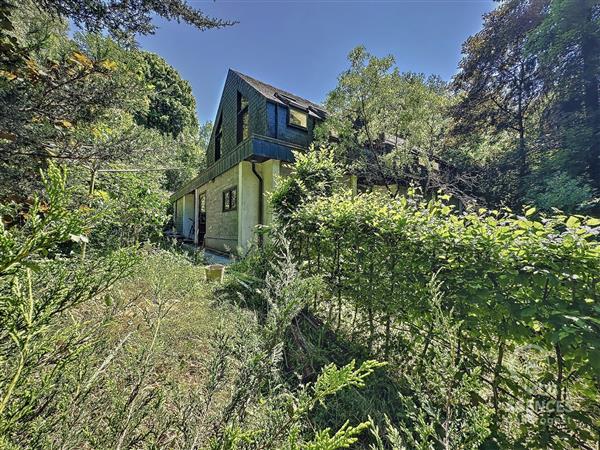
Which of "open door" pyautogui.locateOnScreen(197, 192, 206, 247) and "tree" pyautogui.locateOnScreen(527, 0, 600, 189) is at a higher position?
"tree" pyautogui.locateOnScreen(527, 0, 600, 189)

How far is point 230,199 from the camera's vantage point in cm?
942

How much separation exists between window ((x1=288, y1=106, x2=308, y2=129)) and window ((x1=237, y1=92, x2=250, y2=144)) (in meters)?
1.72

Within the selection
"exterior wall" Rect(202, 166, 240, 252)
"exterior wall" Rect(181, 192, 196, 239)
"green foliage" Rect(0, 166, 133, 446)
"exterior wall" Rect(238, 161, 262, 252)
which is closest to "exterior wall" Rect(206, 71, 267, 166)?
"exterior wall" Rect(202, 166, 240, 252)

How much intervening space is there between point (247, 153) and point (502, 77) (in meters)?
12.6

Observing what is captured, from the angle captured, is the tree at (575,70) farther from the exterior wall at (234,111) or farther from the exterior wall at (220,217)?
the exterior wall at (220,217)

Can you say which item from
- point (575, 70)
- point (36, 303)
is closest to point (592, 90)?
point (575, 70)

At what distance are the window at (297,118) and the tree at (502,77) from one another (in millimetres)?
8361

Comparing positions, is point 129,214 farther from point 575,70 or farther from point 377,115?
point 575,70

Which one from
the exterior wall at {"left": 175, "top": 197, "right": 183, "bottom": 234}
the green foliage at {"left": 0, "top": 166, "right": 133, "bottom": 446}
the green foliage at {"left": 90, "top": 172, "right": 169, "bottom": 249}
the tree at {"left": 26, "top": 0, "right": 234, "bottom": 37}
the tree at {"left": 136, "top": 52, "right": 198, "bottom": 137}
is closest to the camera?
the green foliage at {"left": 0, "top": 166, "right": 133, "bottom": 446}

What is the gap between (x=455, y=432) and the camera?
2.85 feet

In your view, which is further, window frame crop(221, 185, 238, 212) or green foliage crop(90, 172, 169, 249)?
window frame crop(221, 185, 238, 212)

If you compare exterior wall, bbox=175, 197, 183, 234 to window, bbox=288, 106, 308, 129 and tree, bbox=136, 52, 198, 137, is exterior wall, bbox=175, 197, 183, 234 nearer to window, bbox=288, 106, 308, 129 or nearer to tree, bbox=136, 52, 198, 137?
tree, bbox=136, 52, 198, 137

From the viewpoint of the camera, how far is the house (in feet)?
26.2

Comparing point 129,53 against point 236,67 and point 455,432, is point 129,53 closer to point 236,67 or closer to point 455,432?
point 455,432
